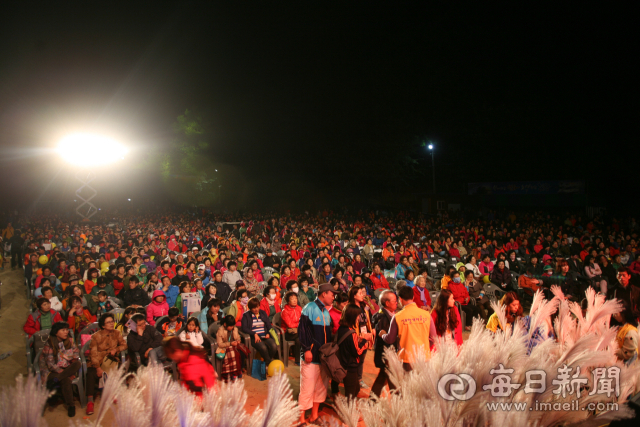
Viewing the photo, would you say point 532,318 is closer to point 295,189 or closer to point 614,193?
point 614,193

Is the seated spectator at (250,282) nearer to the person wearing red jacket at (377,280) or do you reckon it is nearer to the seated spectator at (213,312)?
the seated spectator at (213,312)

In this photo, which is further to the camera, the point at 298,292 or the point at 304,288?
the point at 304,288

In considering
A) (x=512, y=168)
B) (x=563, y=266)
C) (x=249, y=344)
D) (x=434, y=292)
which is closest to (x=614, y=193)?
(x=512, y=168)

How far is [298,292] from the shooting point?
7121 mm

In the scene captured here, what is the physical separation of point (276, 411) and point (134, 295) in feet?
24.7

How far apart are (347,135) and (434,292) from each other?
26663mm

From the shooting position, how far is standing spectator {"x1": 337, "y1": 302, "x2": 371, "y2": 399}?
3828mm

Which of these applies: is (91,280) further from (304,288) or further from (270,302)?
(304,288)

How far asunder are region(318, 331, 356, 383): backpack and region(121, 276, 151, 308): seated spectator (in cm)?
512

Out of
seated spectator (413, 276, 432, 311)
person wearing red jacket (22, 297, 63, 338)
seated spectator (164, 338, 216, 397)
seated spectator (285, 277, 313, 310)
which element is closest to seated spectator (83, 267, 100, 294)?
person wearing red jacket (22, 297, 63, 338)

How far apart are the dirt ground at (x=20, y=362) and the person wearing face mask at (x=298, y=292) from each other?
47.4 inches

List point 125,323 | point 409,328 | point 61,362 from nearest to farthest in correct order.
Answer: point 409,328 < point 61,362 < point 125,323

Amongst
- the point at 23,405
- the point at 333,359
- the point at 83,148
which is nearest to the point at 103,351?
the point at 333,359

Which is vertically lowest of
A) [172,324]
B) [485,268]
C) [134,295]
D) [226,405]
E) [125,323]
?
[172,324]
